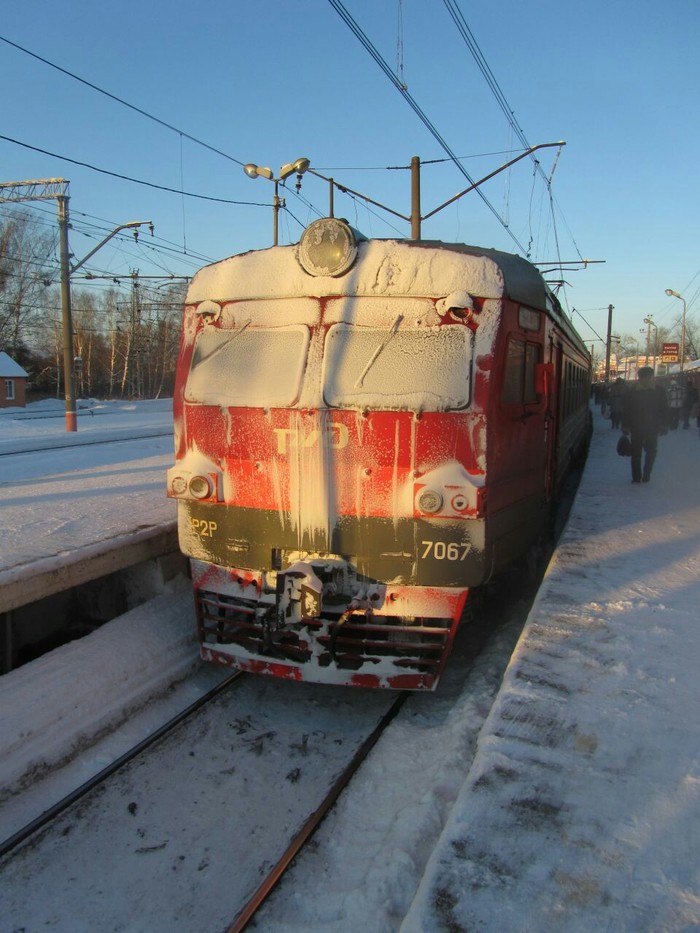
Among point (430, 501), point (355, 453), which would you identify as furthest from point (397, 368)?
point (430, 501)

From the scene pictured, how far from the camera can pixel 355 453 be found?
4.63 meters

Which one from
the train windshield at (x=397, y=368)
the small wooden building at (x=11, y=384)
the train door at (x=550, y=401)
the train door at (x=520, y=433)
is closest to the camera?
the train windshield at (x=397, y=368)

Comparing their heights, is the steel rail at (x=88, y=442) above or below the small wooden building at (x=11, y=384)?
below

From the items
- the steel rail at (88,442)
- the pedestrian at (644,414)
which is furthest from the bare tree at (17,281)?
the pedestrian at (644,414)

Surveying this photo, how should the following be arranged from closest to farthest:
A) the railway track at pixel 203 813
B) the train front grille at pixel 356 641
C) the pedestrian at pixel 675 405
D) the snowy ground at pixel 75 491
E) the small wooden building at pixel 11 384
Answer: the railway track at pixel 203 813, the train front grille at pixel 356 641, the snowy ground at pixel 75 491, the pedestrian at pixel 675 405, the small wooden building at pixel 11 384

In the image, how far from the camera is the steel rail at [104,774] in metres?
3.77

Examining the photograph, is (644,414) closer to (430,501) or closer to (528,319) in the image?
(528,319)

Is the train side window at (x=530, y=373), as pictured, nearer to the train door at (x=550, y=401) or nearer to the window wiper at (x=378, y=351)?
the train door at (x=550, y=401)

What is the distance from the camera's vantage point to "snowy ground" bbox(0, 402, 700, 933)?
2418 millimetres

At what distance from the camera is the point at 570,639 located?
4.50m

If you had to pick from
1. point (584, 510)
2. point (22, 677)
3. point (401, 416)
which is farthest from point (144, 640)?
point (584, 510)

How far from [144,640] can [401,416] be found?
286cm

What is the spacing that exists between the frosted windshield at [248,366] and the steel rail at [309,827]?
232 centimetres

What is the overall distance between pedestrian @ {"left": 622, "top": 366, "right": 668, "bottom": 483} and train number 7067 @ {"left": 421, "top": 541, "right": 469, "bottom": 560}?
21.9ft
